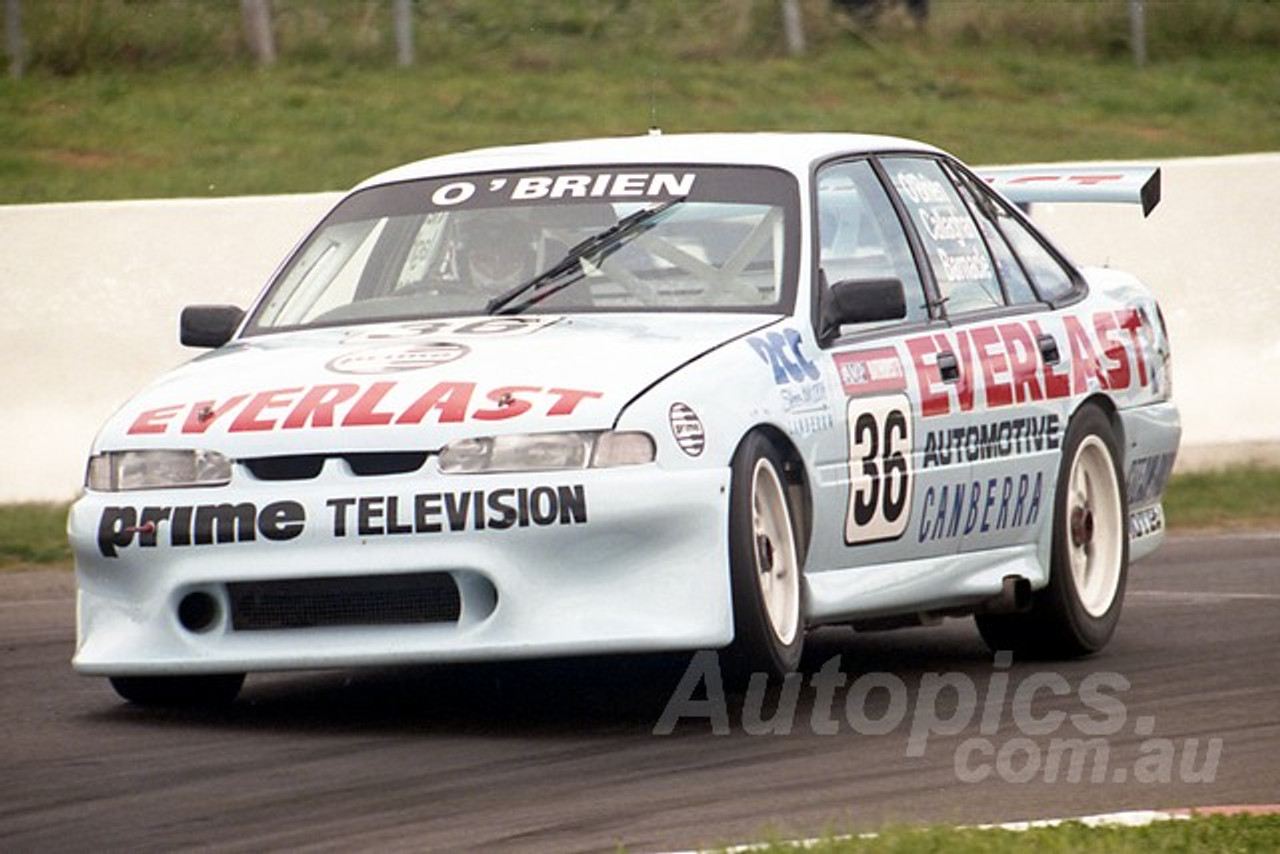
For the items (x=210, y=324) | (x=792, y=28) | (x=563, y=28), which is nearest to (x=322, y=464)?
(x=210, y=324)

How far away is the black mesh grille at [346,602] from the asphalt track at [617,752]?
0.93 ft

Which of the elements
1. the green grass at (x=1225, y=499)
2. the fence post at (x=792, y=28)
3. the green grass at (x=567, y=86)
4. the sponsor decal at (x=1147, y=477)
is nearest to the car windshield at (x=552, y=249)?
the sponsor decal at (x=1147, y=477)

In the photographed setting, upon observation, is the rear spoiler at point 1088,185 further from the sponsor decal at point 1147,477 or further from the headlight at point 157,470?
the headlight at point 157,470

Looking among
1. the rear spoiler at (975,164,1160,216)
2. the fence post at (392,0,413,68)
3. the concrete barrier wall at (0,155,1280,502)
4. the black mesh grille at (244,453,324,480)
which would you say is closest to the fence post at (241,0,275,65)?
the fence post at (392,0,413,68)

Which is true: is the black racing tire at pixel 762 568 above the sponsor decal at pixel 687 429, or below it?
below

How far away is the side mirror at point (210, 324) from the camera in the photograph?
838 centimetres

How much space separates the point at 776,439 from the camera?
293 inches

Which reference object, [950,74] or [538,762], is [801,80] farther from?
[538,762]

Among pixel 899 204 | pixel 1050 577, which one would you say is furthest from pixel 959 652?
pixel 899 204

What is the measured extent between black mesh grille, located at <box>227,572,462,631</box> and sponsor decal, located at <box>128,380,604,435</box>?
370 mm

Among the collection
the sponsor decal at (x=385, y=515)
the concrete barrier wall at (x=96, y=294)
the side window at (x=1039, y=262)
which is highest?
the sponsor decal at (x=385, y=515)

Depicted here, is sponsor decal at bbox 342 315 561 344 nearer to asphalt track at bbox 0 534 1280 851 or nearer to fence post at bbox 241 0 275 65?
asphalt track at bbox 0 534 1280 851

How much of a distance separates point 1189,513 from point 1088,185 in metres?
3.18

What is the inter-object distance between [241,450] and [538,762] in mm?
1085
